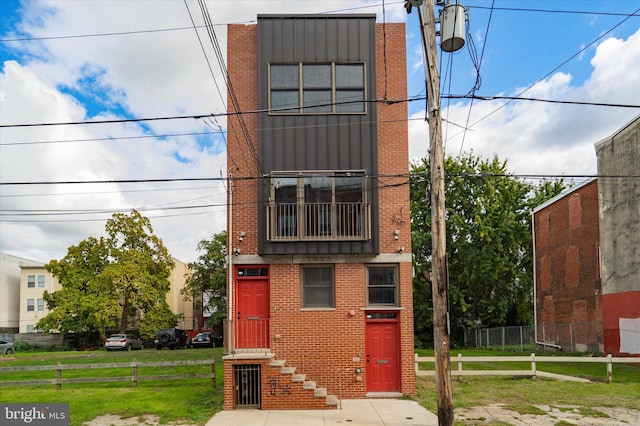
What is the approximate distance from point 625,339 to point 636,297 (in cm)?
208

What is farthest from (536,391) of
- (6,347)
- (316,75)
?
(6,347)

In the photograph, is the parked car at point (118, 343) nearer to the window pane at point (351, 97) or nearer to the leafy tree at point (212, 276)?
the leafy tree at point (212, 276)

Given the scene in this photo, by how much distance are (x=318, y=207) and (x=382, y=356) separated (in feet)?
15.4

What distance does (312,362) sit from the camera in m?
15.2

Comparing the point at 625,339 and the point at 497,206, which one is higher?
the point at 497,206

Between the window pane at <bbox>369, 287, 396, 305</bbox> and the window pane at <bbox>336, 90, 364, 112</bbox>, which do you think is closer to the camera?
the window pane at <bbox>369, 287, 396, 305</bbox>

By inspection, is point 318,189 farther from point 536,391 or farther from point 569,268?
point 569,268

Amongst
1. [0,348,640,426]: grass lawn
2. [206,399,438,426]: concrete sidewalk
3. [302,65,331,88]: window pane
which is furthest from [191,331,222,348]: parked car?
[302,65,331,88]: window pane

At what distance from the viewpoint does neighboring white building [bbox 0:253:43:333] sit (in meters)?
52.5

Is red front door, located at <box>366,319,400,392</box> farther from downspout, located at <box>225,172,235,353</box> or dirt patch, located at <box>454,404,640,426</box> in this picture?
downspout, located at <box>225,172,235,353</box>

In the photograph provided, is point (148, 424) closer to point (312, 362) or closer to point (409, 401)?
point (312, 362)

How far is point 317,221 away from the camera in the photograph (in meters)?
15.4

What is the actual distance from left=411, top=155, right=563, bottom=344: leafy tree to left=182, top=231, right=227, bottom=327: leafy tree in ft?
53.7

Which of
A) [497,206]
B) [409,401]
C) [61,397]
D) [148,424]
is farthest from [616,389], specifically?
[497,206]
